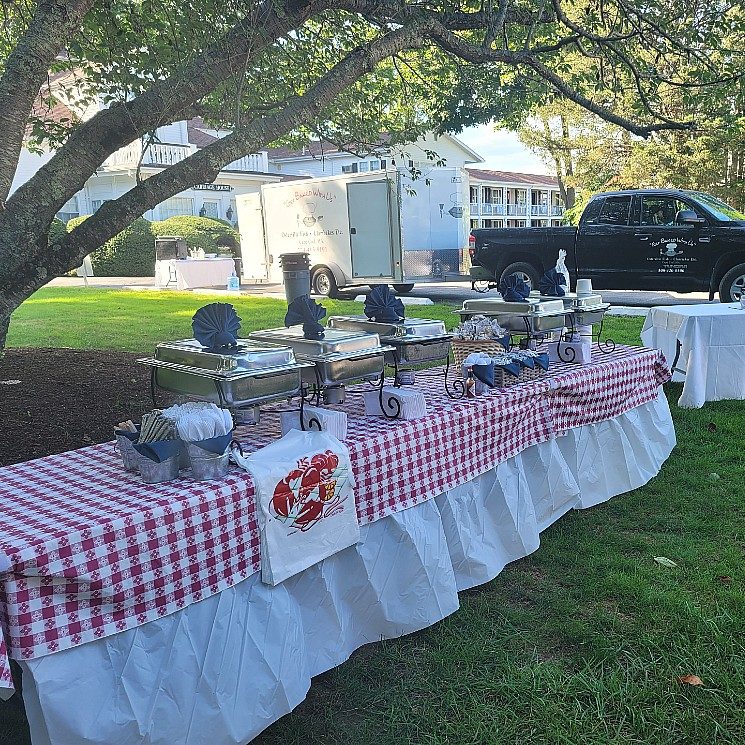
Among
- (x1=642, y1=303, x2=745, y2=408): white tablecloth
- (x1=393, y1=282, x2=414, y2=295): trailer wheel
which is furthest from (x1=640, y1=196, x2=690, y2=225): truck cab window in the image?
(x1=642, y1=303, x2=745, y2=408): white tablecloth

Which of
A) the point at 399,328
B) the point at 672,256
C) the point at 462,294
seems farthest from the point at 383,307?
the point at 462,294

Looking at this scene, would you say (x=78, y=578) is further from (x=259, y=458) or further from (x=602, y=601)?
(x=602, y=601)

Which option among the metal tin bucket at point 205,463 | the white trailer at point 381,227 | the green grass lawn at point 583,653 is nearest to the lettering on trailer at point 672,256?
the white trailer at point 381,227

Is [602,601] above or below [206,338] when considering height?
below

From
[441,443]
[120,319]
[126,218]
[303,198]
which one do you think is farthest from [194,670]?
[303,198]

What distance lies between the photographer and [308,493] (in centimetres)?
236

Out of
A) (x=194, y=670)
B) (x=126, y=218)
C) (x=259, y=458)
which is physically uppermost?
(x=126, y=218)

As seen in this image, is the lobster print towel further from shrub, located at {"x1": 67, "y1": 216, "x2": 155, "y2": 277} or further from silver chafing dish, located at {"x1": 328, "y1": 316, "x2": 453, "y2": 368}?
shrub, located at {"x1": 67, "y1": 216, "x2": 155, "y2": 277}

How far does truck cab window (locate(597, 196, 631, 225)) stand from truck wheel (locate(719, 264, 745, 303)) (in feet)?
5.85

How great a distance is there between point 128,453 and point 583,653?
1804 millimetres

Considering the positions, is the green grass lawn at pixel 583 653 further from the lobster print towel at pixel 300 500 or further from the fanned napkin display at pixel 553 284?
the fanned napkin display at pixel 553 284

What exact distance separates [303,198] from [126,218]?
36.9 ft

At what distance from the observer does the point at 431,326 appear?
3170 mm

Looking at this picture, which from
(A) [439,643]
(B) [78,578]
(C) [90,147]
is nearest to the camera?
(B) [78,578]
